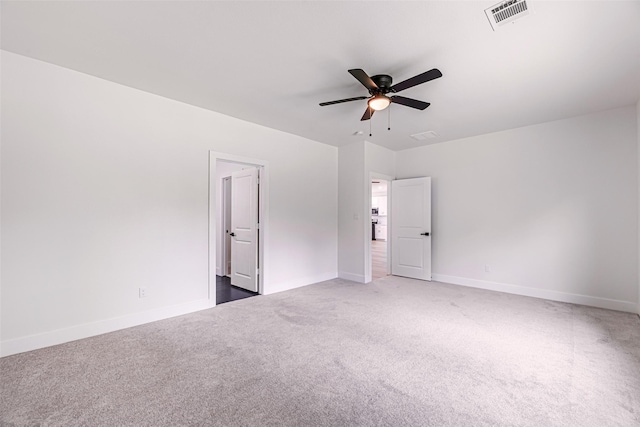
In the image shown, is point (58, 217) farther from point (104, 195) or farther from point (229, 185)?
point (229, 185)

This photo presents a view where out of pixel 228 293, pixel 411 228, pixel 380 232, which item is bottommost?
pixel 228 293

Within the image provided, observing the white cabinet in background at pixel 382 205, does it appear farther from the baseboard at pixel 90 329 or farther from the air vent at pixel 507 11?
the air vent at pixel 507 11

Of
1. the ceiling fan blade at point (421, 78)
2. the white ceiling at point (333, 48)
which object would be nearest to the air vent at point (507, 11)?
the white ceiling at point (333, 48)

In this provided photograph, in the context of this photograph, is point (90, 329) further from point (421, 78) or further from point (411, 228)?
point (411, 228)

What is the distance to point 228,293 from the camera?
185 inches

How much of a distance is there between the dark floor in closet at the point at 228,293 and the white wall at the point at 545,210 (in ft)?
12.0

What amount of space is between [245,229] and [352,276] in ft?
7.44

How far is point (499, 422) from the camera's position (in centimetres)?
173

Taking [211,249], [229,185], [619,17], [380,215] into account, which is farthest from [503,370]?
[380,215]

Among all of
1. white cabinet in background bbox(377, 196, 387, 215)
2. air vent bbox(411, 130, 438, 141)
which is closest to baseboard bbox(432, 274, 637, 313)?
air vent bbox(411, 130, 438, 141)

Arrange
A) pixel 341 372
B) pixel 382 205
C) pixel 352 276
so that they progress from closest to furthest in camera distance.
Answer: pixel 341 372
pixel 352 276
pixel 382 205

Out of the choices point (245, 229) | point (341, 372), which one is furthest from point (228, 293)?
point (341, 372)

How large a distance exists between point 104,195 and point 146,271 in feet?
3.19

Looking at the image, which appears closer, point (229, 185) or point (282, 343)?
point (282, 343)
